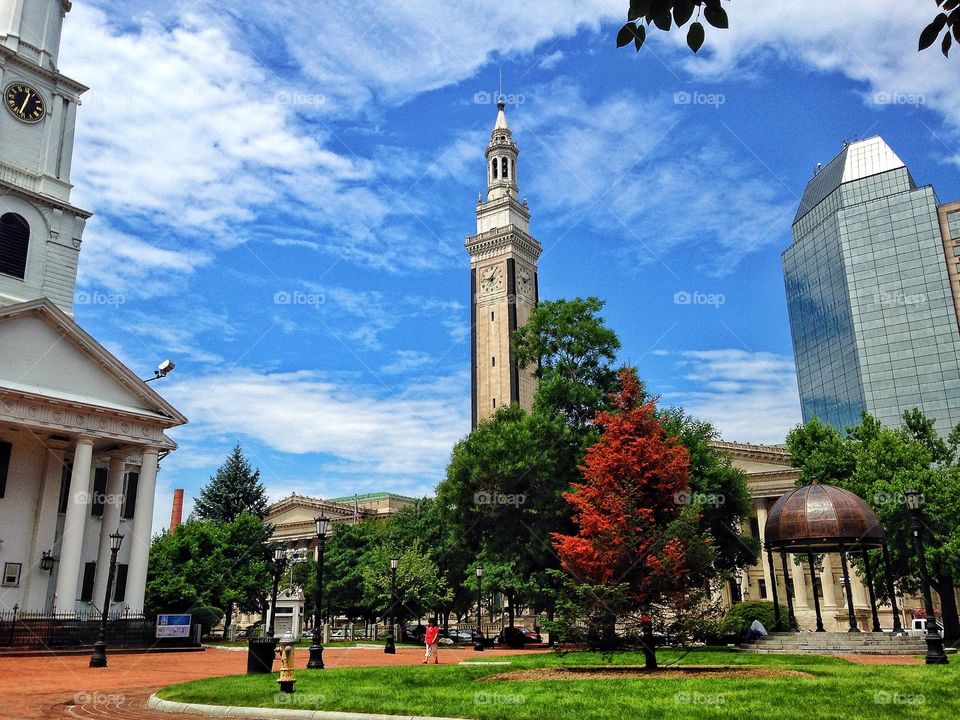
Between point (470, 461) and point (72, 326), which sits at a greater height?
point (72, 326)

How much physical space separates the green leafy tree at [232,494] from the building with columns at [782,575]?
43.2 meters

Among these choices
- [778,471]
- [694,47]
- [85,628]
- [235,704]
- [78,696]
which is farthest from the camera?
[778,471]

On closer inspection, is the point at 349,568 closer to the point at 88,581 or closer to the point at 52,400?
the point at 88,581

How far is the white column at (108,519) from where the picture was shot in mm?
38938

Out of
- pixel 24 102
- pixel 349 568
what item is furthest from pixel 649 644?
pixel 349 568

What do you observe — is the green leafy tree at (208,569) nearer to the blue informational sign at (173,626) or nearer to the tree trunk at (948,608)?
the blue informational sign at (173,626)

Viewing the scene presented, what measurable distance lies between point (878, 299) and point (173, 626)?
103m

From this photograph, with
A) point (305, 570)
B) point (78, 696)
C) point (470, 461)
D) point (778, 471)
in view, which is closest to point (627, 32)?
point (78, 696)

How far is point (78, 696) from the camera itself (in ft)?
52.1

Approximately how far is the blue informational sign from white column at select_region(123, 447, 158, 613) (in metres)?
2.59

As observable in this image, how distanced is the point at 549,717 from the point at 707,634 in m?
9.61

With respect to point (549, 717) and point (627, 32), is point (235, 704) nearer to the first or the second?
point (549, 717)

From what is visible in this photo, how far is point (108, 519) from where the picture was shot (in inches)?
1570

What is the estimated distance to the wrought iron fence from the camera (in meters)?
30.2
